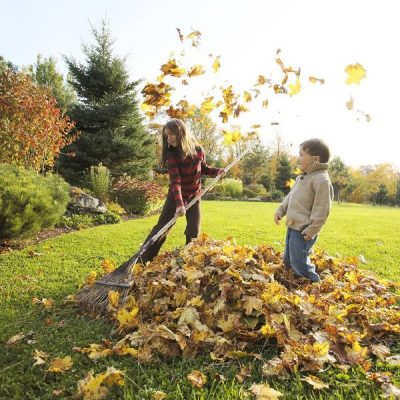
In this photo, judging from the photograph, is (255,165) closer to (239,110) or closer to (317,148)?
(239,110)

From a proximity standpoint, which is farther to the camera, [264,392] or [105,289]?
[105,289]

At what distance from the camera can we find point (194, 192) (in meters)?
3.88

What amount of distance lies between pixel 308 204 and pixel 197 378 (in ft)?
5.76

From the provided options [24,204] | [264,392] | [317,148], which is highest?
[317,148]

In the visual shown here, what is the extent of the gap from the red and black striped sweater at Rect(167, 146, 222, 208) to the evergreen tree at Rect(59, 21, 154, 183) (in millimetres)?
8917

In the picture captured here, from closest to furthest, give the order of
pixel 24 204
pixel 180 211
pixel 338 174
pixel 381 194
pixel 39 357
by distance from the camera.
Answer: pixel 39 357
pixel 180 211
pixel 24 204
pixel 338 174
pixel 381 194

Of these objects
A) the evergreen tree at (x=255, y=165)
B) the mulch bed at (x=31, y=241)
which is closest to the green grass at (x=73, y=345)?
the mulch bed at (x=31, y=241)

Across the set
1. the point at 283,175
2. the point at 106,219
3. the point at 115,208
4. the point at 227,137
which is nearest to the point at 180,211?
the point at 227,137

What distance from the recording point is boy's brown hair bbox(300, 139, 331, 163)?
121 inches

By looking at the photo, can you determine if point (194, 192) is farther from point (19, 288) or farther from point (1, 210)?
point (1, 210)

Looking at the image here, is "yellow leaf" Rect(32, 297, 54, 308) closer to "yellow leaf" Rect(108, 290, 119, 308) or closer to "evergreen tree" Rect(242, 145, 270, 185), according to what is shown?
"yellow leaf" Rect(108, 290, 119, 308)

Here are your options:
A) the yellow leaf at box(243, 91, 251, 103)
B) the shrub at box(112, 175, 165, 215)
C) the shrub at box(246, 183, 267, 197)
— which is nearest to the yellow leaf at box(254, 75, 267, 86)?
the yellow leaf at box(243, 91, 251, 103)

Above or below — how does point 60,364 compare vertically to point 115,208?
below

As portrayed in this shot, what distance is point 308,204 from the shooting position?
3152 mm
